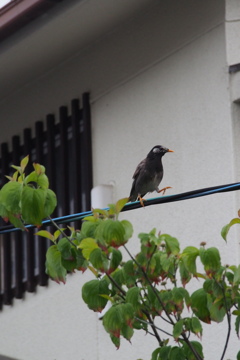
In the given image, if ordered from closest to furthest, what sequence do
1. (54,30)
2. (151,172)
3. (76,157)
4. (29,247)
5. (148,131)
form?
(151,172) → (148,131) → (54,30) → (76,157) → (29,247)

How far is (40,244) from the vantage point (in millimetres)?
12570

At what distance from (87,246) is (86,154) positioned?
427 centimetres

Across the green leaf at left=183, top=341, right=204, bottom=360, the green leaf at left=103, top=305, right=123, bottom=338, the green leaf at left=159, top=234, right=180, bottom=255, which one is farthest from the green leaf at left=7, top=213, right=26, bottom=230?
the green leaf at left=183, top=341, right=204, bottom=360

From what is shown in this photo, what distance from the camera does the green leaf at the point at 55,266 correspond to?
25.6 feet

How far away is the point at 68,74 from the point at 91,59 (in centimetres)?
42

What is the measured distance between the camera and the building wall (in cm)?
1023

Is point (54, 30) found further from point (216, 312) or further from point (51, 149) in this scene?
point (216, 312)

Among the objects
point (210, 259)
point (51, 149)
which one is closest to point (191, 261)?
point (210, 259)

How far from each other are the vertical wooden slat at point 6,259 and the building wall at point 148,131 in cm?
17

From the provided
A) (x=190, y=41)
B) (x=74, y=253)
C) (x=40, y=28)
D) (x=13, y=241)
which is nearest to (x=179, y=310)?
(x=74, y=253)

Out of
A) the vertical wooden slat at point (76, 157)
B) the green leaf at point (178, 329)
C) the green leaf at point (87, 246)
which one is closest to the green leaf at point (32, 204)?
the green leaf at point (87, 246)

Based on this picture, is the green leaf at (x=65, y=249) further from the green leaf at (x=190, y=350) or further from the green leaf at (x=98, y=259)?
the green leaf at (x=190, y=350)

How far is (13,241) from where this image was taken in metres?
13.5

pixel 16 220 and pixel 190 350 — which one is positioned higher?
pixel 16 220
